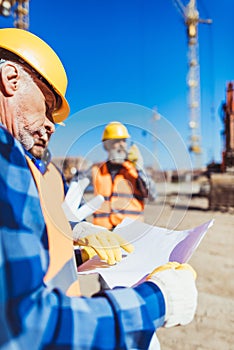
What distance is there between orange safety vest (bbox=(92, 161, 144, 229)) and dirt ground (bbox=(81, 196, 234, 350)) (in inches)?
22.9

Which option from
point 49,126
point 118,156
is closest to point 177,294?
point 49,126

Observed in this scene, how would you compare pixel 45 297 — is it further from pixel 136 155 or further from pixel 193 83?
pixel 193 83

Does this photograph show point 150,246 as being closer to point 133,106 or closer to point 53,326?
point 133,106

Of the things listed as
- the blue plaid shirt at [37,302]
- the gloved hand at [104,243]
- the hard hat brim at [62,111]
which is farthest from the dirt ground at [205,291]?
the hard hat brim at [62,111]

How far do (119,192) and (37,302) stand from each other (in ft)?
9.72

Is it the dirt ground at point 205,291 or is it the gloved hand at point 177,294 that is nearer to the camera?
Result: the gloved hand at point 177,294

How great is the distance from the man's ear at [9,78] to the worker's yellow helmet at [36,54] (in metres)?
0.09

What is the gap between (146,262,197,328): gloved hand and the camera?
31.5 inches

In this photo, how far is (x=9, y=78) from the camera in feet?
3.17

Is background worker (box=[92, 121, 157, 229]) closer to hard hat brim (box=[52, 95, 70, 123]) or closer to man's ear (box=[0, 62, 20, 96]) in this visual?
hard hat brim (box=[52, 95, 70, 123])

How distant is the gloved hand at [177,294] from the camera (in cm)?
80

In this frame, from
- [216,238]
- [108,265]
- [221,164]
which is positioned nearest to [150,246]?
[108,265]

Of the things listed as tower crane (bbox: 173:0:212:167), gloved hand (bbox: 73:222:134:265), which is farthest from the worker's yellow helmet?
tower crane (bbox: 173:0:212:167)

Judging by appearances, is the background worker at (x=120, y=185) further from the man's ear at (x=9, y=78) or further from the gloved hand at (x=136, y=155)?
the man's ear at (x=9, y=78)
